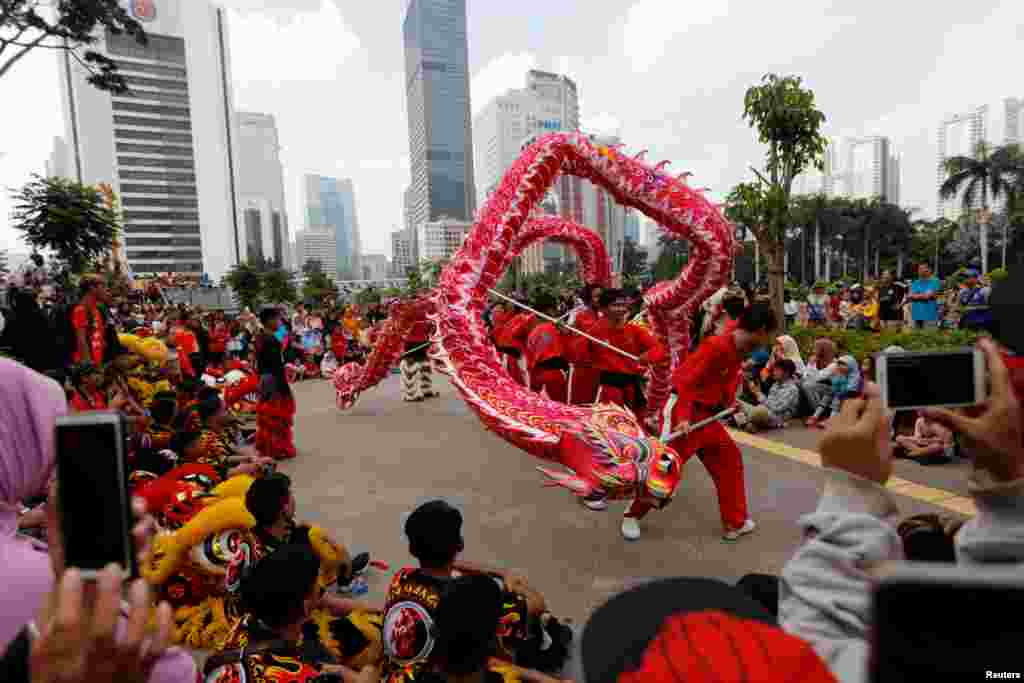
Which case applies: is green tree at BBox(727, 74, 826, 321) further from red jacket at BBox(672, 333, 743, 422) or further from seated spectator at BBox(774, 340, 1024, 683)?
seated spectator at BBox(774, 340, 1024, 683)

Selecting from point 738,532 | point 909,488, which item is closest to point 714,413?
point 738,532

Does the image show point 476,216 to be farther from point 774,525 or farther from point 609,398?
point 774,525

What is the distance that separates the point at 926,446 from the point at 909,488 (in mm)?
806

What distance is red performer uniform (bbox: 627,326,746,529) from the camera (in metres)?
3.45

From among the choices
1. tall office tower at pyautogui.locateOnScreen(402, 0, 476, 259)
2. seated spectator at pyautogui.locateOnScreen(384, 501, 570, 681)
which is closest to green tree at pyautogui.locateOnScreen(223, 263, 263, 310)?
seated spectator at pyautogui.locateOnScreen(384, 501, 570, 681)

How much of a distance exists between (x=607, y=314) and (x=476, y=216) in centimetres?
150

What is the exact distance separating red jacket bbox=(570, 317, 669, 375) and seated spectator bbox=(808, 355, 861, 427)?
223 centimetres

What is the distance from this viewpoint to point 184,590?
2.68 meters

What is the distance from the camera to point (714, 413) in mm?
3590

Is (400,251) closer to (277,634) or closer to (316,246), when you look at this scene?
(316,246)

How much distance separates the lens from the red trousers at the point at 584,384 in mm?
5438

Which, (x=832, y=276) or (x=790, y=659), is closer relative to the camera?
(x=790, y=659)

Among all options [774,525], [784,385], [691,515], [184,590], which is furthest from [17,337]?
[784,385]

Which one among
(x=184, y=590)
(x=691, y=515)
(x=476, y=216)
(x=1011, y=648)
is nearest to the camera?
(x=1011, y=648)
